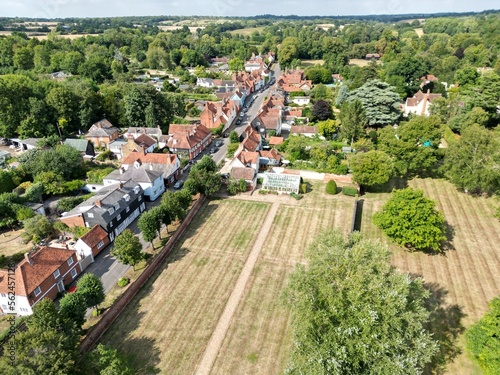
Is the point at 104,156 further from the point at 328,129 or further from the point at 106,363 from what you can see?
the point at 106,363

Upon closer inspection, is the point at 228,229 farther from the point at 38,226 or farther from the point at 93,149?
the point at 93,149

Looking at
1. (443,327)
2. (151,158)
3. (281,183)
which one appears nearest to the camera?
(443,327)

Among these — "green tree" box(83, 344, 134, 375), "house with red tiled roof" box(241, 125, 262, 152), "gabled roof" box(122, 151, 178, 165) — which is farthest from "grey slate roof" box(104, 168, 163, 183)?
"green tree" box(83, 344, 134, 375)

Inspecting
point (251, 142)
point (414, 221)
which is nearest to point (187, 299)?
point (414, 221)

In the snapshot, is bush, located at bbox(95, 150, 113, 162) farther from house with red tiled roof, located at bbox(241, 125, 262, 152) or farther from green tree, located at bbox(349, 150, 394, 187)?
green tree, located at bbox(349, 150, 394, 187)

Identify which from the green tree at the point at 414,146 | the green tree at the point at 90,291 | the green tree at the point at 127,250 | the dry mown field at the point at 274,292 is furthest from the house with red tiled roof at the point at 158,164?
the green tree at the point at 414,146

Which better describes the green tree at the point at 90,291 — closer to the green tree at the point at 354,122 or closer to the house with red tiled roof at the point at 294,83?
the green tree at the point at 354,122
